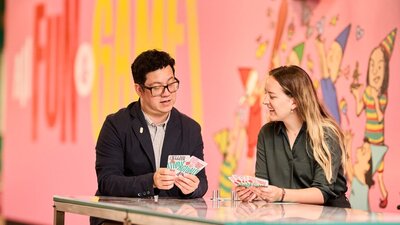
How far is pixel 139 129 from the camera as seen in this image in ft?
13.0

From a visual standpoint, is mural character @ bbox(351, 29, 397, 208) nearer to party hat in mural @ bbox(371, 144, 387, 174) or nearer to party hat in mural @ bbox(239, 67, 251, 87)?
party hat in mural @ bbox(371, 144, 387, 174)

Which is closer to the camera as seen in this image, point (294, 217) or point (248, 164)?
point (294, 217)

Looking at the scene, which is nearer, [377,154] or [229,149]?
[377,154]

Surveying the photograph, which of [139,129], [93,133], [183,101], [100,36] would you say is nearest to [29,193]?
[93,133]

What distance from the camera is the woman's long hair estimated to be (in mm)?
3590

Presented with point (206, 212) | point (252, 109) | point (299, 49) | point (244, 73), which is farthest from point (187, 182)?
point (244, 73)

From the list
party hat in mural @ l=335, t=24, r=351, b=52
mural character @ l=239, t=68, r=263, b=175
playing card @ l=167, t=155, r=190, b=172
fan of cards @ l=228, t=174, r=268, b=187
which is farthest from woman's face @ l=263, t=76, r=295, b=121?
mural character @ l=239, t=68, r=263, b=175

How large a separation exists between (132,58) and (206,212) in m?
4.16

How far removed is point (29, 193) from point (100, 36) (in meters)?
2.28

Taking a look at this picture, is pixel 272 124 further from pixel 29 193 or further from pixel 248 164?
pixel 29 193

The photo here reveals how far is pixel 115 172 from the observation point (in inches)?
154

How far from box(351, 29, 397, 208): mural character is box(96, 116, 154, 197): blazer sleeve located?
4.60 ft

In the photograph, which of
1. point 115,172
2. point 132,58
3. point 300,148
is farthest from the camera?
point 132,58

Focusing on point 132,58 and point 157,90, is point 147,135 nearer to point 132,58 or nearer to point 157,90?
point 157,90
